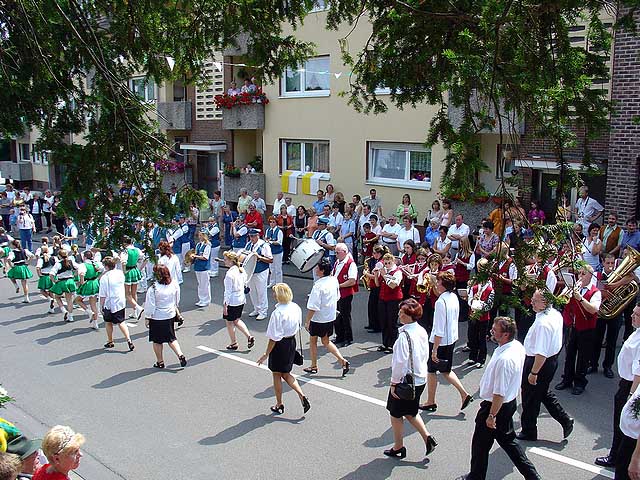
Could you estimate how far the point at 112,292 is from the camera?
11.6 m

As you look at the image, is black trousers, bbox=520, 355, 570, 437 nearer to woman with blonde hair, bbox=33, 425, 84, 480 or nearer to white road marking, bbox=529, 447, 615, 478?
white road marking, bbox=529, 447, 615, 478

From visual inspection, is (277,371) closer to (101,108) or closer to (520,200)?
(101,108)

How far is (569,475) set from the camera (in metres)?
6.82

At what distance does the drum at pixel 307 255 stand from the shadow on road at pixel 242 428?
502 cm

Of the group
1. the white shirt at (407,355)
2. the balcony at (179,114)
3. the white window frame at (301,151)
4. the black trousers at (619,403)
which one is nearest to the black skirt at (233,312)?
the white shirt at (407,355)

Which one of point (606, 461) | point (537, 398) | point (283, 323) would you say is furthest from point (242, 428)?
point (606, 461)

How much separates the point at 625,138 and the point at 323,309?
8816 mm

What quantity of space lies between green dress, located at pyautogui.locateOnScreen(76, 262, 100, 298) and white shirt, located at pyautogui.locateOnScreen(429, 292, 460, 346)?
295 inches

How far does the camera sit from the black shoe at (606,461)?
6.98 m

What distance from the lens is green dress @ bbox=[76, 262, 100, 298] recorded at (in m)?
13.1

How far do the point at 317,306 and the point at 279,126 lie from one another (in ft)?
46.4

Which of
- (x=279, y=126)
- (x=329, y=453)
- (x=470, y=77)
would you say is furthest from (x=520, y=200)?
(x=279, y=126)

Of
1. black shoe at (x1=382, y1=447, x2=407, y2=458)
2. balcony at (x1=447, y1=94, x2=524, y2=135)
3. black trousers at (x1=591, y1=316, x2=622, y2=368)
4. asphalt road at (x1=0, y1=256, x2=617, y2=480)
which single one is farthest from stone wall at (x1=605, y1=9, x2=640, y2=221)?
black shoe at (x1=382, y1=447, x2=407, y2=458)

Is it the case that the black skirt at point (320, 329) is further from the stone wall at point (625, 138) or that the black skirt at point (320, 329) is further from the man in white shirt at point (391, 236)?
the stone wall at point (625, 138)
